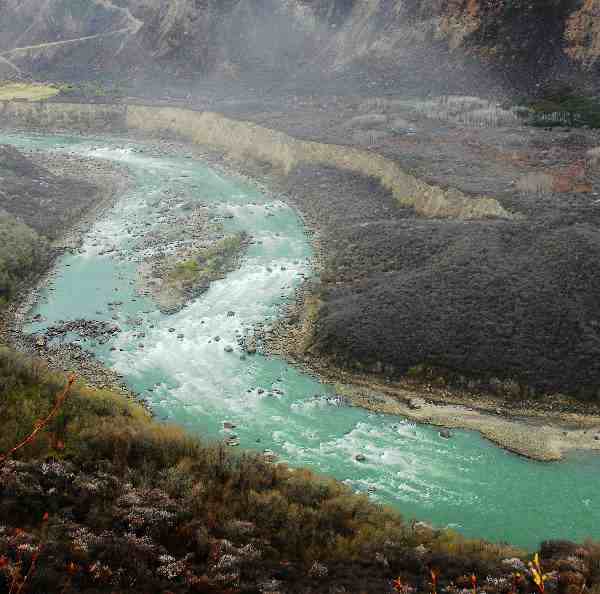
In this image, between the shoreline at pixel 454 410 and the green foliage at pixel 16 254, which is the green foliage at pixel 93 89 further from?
the shoreline at pixel 454 410

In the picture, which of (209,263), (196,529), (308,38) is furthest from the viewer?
(308,38)

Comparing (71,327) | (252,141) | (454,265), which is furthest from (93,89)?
(454,265)

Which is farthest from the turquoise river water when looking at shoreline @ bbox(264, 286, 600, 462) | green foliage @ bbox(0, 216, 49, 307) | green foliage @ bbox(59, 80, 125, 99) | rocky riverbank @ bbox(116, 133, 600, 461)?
green foliage @ bbox(59, 80, 125, 99)

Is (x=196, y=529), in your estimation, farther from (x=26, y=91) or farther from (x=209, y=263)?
(x=26, y=91)

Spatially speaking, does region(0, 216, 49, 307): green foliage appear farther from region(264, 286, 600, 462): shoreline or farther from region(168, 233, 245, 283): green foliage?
region(264, 286, 600, 462): shoreline

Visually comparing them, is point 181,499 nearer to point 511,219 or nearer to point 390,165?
point 511,219

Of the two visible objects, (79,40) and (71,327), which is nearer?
(71,327)

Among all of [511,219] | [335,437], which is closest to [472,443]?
[335,437]
